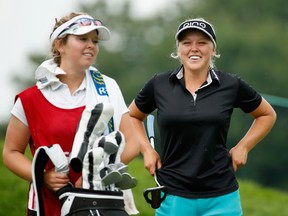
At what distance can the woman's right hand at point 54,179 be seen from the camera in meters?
6.69

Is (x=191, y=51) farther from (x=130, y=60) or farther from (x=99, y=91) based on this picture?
(x=130, y=60)

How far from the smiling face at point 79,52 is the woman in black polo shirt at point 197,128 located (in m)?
0.70

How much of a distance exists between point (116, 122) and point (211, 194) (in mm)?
837

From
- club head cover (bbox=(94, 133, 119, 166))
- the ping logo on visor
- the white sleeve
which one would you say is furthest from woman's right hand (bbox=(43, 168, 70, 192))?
the ping logo on visor

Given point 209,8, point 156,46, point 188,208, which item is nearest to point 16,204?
Result: point 188,208

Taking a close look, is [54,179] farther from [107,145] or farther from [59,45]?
[59,45]

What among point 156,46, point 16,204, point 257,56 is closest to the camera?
point 16,204

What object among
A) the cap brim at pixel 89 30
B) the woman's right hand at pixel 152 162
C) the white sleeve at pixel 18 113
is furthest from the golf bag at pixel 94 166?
the woman's right hand at pixel 152 162

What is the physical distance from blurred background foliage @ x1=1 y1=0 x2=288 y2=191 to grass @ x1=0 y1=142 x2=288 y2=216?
1503 inches

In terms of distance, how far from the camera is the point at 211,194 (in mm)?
7363

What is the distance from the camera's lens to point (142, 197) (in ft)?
39.5

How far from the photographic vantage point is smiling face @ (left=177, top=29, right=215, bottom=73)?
748 cm

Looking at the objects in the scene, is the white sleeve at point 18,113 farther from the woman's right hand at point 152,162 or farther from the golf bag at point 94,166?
the woman's right hand at point 152,162

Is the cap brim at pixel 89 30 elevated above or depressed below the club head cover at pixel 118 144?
above
